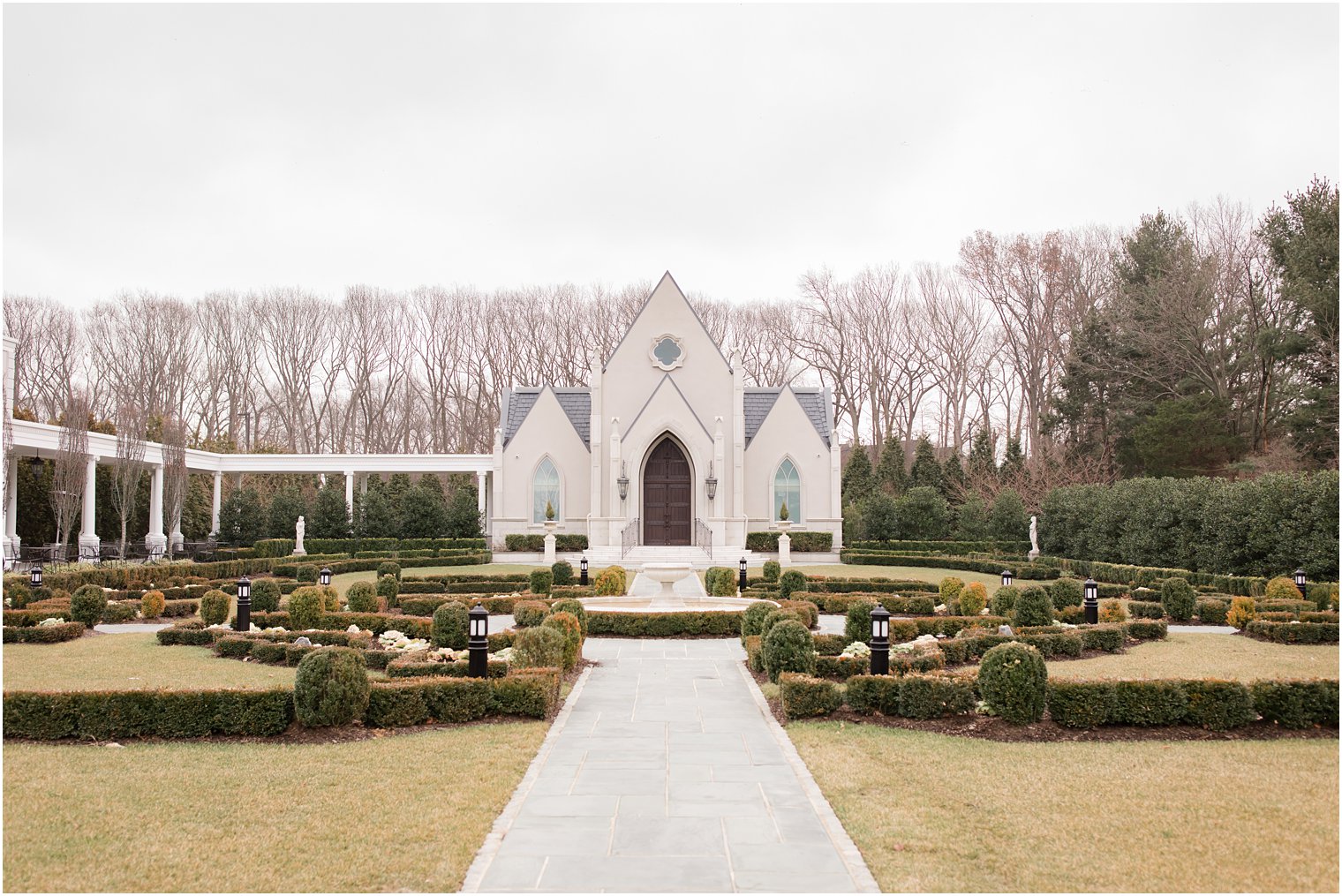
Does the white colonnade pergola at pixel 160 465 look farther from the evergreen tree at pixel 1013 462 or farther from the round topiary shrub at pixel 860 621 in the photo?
the round topiary shrub at pixel 860 621

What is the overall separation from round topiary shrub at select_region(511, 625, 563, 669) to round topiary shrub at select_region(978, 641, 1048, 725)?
4.80 metres

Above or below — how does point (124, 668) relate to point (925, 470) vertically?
below

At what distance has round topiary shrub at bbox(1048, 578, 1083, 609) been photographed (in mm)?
16656

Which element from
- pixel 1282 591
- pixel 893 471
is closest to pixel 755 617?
pixel 1282 591

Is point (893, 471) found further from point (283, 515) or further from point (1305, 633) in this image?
point (1305, 633)

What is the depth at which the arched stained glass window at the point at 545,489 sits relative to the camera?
37.3 meters

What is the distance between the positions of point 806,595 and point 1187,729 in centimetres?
1084

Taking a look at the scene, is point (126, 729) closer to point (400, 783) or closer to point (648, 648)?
point (400, 783)

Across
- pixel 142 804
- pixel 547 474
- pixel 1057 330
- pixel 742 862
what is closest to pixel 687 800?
pixel 742 862

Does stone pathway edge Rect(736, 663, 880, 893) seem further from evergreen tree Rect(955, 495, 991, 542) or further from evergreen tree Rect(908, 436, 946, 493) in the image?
evergreen tree Rect(908, 436, 946, 493)

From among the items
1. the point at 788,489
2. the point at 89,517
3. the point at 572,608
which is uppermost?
the point at 788,489

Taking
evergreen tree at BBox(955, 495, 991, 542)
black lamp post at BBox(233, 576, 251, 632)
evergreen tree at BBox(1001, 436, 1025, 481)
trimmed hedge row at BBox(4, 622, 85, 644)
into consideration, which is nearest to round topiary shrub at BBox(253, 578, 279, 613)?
black lamp post at BBox(233, 576, 251, 632)

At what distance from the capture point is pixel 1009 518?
3441 cm

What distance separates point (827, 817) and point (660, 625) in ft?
32.6
